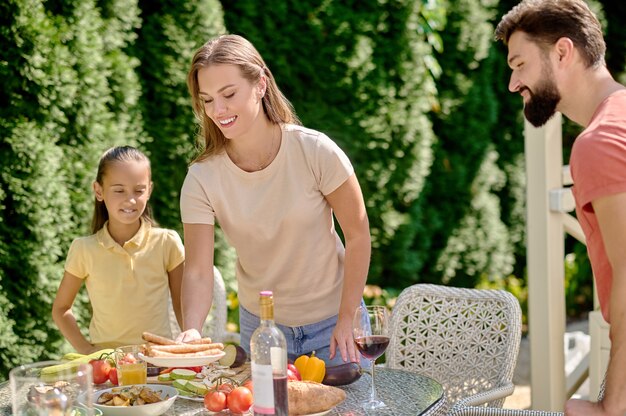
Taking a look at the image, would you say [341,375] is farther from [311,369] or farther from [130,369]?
[130,369]

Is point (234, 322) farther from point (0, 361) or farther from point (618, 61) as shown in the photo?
point (618, 61)

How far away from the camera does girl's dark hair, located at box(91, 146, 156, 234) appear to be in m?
3.42

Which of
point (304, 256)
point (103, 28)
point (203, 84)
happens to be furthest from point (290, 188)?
point (103, 28)

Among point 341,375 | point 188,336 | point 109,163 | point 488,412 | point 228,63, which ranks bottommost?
point 488,412

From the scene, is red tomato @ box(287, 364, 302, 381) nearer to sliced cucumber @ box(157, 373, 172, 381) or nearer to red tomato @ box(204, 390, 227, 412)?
red tomato @ box(204, 390, 227, 412)

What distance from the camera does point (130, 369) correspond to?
239 cm

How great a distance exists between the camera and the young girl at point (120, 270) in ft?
11.1

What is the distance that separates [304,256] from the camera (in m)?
2.79

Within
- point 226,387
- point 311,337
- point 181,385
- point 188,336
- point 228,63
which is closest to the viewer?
point 226,387

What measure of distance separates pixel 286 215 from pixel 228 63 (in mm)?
496

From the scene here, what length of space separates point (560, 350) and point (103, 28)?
280 cm

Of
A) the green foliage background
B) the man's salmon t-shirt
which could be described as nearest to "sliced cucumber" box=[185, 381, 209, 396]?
the man's salmon t-shirt

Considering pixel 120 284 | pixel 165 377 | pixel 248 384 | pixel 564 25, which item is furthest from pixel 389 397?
pixel 120 284

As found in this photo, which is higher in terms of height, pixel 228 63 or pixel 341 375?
pixel 228 63
